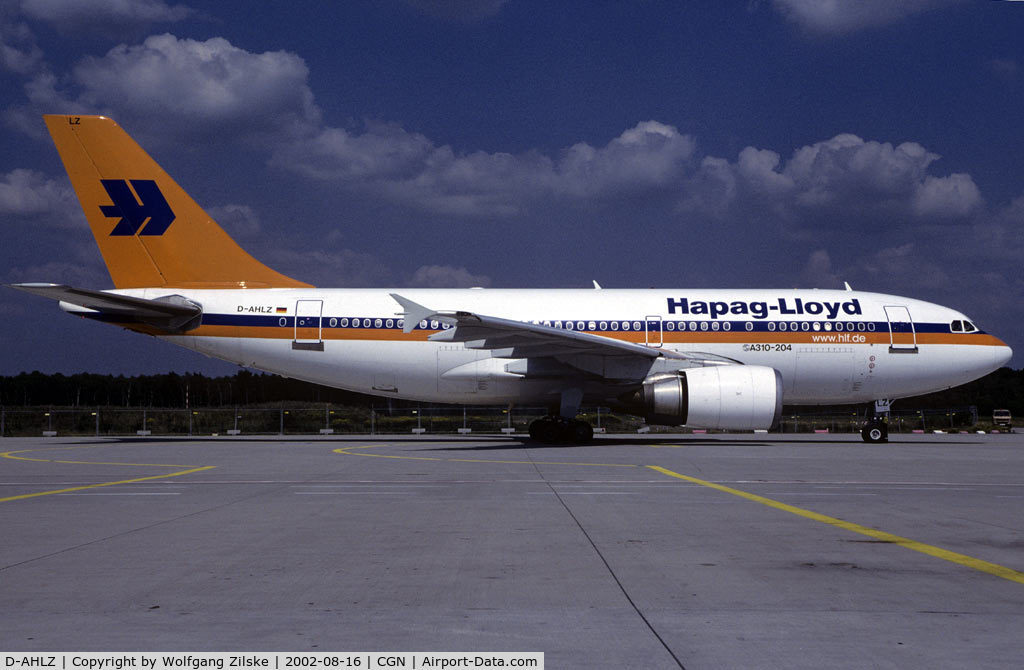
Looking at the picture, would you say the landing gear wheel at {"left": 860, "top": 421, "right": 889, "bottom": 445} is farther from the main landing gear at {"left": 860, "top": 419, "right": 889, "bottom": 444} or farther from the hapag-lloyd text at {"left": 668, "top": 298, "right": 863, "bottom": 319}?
the hapag-lloyd text at {"left": 668, "top": 298, "right": 863, "bottom": 319}

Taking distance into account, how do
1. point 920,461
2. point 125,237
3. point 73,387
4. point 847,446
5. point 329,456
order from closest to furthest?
point 920,461
point 329,456
point 847,446
point 125,237
point 73,387

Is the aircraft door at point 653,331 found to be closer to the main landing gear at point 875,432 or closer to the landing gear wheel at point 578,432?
the landing gear wheel at point 578,432

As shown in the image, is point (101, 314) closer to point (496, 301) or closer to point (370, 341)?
point (370, 341)

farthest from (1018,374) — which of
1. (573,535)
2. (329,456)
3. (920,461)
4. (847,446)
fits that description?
(573,535)

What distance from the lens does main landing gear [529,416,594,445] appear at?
22.9 m

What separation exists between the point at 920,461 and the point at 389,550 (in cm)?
1374

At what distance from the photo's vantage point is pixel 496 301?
24.1 metres

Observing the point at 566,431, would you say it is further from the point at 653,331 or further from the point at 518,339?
the point at 653,331

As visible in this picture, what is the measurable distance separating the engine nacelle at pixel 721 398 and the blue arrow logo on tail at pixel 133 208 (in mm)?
14242

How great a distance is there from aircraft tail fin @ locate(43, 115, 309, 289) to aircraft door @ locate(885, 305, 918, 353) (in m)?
17.5

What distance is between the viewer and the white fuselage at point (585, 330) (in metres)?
23.4

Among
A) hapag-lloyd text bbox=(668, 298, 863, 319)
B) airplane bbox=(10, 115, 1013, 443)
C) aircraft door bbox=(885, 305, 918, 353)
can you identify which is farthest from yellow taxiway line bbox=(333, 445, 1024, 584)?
aircraft door bbox=(885, 305, 918, 353)

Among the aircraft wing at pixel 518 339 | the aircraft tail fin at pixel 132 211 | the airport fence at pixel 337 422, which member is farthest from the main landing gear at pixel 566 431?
the airport fence at pixel 337 422

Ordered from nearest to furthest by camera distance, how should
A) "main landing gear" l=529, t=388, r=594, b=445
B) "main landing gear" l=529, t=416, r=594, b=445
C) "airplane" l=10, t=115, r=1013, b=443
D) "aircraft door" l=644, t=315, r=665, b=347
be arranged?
"main landing gear" l=529, t=388, r=594, b=445, "main landing gear" l=529, t=416, r=594, b=445, "airplane" l=10, t=115, r=1013, b=443, "aircraft door" l=644, t=315, r=665, b=347
